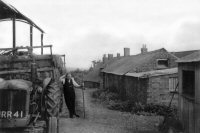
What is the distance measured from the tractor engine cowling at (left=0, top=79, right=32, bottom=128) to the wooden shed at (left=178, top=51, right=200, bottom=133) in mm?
5790

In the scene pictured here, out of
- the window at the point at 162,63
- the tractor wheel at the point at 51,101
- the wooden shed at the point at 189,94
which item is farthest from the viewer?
the window at the point at 162,63

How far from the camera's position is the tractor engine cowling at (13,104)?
862 centimetres

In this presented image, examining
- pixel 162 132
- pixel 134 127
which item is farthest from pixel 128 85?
pixel 162 132

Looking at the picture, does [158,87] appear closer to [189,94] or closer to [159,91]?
[159,91]

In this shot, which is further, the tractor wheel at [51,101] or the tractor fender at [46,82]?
the tractor wheel at [51,101]

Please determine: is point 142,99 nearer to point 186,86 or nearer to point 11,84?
point 186,86

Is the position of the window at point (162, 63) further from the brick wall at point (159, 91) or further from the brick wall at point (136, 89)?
the brick wall at point (159, 91)

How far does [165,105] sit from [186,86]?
8.15m

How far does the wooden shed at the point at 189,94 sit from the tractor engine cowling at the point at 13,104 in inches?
228

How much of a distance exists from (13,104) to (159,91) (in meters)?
14.3

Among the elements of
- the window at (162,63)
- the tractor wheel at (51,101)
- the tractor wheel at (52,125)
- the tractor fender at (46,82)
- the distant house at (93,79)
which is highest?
the window at (162,63)

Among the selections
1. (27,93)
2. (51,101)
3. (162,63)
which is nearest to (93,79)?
(162,63)

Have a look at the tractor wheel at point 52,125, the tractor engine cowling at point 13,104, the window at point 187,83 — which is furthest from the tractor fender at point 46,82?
the window at point 187,83

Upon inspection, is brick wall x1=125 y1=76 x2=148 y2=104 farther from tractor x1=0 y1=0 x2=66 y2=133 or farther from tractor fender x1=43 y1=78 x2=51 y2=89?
tractor fender x1=43 y1=78 x2=51 y2=89
